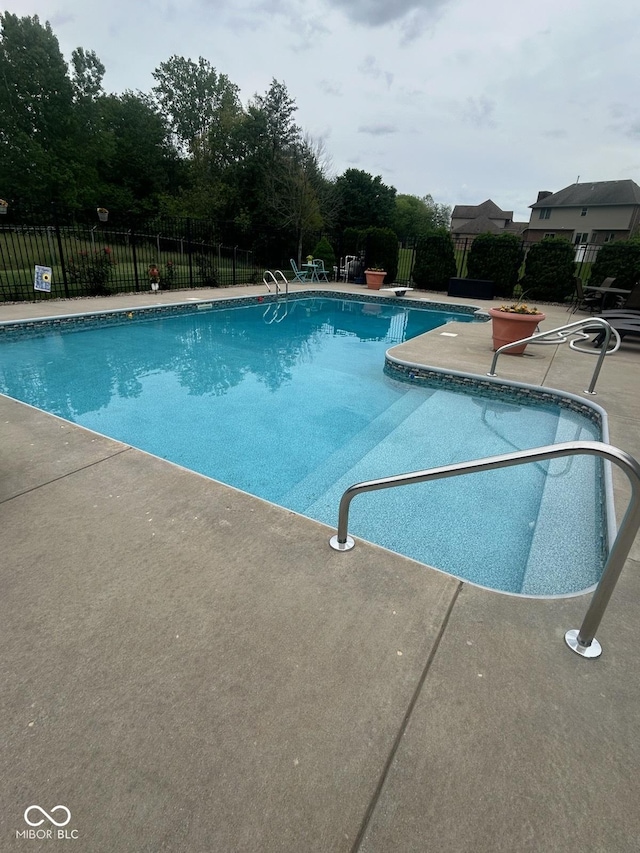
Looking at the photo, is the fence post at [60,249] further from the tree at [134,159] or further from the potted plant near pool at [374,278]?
the tree at [134,159]

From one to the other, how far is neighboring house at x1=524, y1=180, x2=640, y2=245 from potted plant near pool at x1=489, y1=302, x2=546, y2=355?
3446cm

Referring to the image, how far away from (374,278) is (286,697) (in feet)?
48.2

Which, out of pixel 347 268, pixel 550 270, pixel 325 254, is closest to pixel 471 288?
pixel 550 270

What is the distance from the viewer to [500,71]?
695 cm

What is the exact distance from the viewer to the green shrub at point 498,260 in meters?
13.5

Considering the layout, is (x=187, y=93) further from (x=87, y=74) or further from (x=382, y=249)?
(x=382, y=249)

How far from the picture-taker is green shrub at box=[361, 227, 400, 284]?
1568 centimetres

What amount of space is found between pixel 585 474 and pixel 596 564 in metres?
1.33

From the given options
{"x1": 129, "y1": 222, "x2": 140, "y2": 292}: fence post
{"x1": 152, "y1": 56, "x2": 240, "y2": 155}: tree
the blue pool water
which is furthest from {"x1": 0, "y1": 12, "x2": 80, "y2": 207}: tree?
the blue pool water

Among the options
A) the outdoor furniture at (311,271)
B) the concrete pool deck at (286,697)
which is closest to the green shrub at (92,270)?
the outdoor furniture at (311,271)

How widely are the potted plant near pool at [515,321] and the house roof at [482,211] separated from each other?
65.2 metres

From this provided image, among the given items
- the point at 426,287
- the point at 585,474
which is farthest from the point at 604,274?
the point at 585,474

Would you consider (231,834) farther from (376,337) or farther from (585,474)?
(376,337)

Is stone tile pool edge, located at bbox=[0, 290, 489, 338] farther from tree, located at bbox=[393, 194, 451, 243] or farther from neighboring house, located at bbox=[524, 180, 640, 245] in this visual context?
tree, located at bbox=[393, 194, 451, 243]
